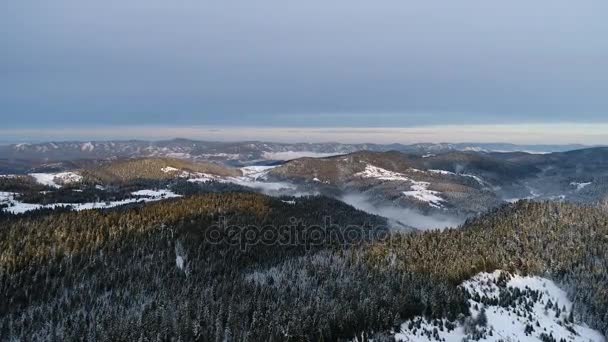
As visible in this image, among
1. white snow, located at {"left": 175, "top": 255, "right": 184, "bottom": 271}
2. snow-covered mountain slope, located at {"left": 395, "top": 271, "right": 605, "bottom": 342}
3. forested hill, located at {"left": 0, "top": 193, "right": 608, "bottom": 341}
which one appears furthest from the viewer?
white snow, located at {"left": 175, "top": 255, "right": 184, "bottom": 271}

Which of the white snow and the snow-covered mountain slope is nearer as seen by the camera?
the snow-covered mountain slope

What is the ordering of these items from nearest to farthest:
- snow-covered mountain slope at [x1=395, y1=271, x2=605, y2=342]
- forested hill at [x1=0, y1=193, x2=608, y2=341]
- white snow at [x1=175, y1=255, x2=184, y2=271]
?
snow-covered mountain slope at [x1=395, y1=271, x2=605, y2=342], forested hill at [x1=0, y1=193, x2=608, y2=341], white snow at [x1=175, y1=255, x2=184, y2=271]

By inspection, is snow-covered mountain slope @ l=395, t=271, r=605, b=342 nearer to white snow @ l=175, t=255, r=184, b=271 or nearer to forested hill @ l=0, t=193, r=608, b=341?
forested hill @ l=0, t=193, r=608, b=341

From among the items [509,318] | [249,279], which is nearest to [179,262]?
[249,279]

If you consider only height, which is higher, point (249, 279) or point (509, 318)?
point (509, 318)

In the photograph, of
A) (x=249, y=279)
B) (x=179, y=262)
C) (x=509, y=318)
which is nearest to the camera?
(x=509, y=318)

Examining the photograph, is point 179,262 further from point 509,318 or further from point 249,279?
point 509,318

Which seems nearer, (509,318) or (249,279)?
(509,318)

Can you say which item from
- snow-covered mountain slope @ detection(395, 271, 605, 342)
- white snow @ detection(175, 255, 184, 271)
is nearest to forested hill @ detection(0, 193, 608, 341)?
white snow @ detection(175, 255, 184, 271)
